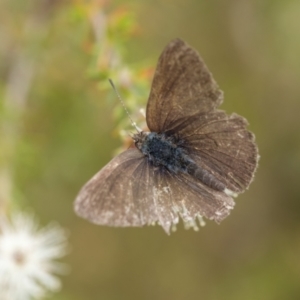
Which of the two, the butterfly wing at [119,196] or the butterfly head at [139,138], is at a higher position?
the butterfly head at [139,138]

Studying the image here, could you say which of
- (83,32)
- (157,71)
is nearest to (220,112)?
(157,71)

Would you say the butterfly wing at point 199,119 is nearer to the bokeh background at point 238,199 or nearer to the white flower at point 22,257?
the white flower at point 22,257

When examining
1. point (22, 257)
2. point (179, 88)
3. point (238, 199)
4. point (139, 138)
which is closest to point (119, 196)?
point (139, 138)

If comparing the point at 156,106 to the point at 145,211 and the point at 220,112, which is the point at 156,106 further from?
the point at 145,211

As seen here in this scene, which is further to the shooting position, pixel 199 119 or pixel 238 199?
pixel 238 199

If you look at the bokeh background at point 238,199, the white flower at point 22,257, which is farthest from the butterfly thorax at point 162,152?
the bokeh background at point 238,199

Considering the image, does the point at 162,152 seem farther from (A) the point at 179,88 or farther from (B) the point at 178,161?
(A) the point at 179,88

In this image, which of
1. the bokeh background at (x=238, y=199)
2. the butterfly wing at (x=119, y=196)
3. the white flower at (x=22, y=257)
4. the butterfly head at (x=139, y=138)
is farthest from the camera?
the bokeh background at (x=238, y=199)
